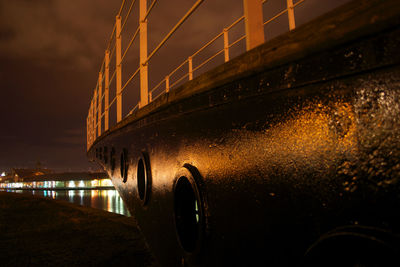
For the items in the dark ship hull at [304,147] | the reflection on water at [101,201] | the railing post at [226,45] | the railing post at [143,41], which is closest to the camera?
the dark ship hull at [304,147]

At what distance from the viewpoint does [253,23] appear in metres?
1.24

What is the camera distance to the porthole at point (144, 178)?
2171 millimetres

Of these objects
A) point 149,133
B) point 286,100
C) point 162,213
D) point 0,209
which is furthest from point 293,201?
point 0,209

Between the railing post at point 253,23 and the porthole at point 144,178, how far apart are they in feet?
4.55

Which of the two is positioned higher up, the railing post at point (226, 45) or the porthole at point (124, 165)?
the railing post at point (226, 45)

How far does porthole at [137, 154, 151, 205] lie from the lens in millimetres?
2171

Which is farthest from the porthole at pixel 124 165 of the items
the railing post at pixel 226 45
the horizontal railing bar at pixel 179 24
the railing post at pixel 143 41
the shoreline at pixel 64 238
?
the railing post at pixel 226 45

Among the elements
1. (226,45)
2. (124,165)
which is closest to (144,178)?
(124,165)

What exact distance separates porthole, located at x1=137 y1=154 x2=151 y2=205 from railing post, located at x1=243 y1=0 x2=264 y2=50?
4.55ft

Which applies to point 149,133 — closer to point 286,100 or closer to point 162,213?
point 162,213

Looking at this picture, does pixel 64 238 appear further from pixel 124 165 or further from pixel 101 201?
pixel 101 201

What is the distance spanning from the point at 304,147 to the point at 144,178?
196cm

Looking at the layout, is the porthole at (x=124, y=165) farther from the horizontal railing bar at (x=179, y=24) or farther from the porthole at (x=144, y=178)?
the horizontal railing bar at (x=179, y=24)

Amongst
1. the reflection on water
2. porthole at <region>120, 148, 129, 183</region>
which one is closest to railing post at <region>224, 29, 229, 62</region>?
porthole at <region>120, 148, 129, 183</region>
